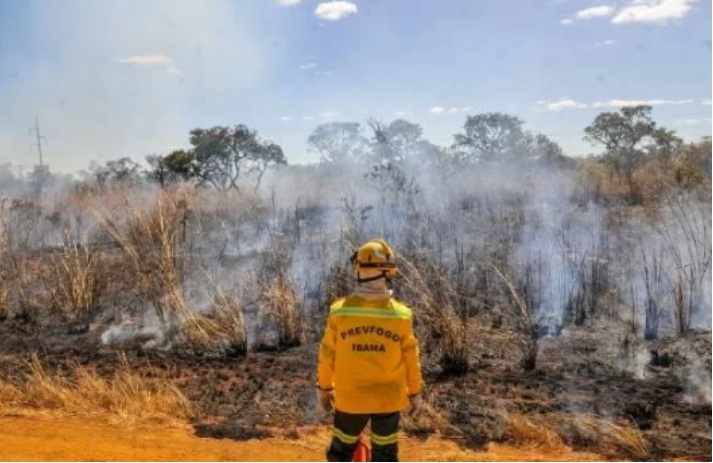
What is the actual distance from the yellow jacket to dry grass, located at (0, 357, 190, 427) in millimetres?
2957

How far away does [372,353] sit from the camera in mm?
4082

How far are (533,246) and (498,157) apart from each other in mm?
16587

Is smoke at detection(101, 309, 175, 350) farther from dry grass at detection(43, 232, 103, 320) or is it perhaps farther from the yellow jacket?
the yellow jacket

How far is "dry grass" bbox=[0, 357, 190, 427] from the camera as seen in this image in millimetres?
6641

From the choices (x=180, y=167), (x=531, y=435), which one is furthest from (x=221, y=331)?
(x=180, y=167)

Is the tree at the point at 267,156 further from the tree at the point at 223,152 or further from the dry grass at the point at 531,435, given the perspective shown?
the dry grass at the point at 531,435

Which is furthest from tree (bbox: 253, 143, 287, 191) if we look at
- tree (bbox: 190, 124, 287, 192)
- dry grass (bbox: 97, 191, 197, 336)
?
dry grass (bbox: 97, 191, 197, 336)

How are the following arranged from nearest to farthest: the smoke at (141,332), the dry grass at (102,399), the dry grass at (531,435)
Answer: the dry grass at (531,435) < the dry grass at (102,399) < the smoke at (141,332)

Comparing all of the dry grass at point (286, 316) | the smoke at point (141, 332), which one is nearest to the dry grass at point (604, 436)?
the dry grass at point (286, 316)

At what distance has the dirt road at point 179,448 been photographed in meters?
5.59

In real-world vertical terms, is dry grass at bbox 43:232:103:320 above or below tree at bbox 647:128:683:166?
below

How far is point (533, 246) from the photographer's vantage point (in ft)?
42.6

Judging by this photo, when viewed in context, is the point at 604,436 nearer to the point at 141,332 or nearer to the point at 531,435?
the point at 531,435

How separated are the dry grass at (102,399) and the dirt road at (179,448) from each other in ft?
0.95
